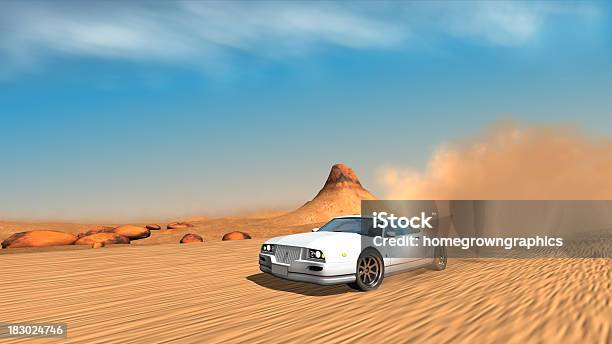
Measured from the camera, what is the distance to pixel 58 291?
8.93m

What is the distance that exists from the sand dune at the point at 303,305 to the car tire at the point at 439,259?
22 cm

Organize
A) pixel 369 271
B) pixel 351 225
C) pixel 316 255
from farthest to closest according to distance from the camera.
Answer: pixel 351 225
pixel 369 271
pixel 316 255

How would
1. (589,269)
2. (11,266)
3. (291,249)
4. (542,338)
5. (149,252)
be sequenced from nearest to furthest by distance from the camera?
(542,338) < (291,249) < (589,269) < (11,266) < (149,252)

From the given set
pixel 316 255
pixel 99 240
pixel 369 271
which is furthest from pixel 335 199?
pixel 316 255

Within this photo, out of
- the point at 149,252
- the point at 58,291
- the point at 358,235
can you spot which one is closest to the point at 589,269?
the point at 358,235

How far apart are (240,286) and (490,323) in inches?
202

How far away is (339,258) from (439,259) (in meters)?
4.23

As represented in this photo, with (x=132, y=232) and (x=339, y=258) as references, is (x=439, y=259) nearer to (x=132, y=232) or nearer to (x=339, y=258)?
(x=339, y=258)

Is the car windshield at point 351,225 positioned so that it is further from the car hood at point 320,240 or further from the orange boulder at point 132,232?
the orange boulder at point 132,232

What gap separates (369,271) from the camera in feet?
29.7

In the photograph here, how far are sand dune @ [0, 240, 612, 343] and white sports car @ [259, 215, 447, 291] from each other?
1.26ft

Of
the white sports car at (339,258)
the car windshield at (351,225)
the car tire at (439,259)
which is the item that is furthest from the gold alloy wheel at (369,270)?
the car tire at (439,259)

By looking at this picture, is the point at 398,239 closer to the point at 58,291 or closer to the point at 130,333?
the point at 130,333

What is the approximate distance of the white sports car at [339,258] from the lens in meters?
8.36
